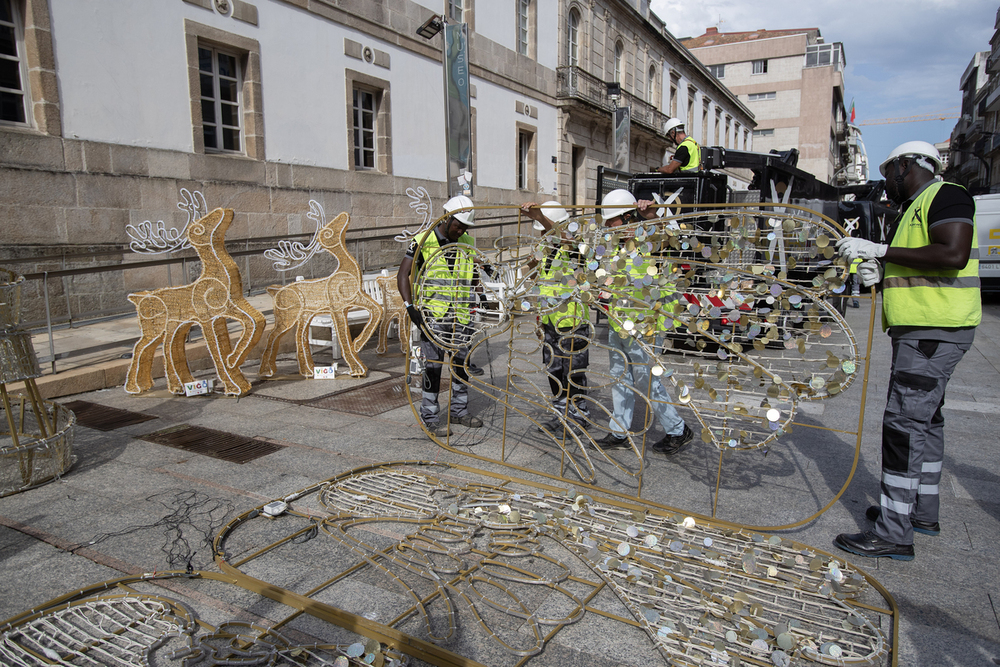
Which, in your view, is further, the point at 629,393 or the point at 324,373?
the point at 324,373

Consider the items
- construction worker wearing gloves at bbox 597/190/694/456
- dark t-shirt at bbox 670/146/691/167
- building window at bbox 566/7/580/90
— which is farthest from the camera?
building window at bbox 566/7/580/90

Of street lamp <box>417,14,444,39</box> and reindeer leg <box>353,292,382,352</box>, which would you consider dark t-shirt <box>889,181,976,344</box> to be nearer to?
reindeer leg <box>353,292,382,352</box>

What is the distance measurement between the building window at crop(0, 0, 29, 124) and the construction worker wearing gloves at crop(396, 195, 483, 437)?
6.24 metres

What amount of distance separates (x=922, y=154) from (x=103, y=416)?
5887 millimetres

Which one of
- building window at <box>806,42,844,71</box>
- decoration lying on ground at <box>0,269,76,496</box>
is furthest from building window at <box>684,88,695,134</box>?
decoration lying on ground at <box>0,269,76,496</box>

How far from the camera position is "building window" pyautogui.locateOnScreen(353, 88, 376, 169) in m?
12.8

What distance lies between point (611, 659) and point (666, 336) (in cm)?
173

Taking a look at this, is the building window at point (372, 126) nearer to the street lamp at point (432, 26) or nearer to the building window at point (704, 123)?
the street lamp at point (432, 26)

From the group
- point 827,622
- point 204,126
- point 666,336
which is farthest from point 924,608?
point 204,126

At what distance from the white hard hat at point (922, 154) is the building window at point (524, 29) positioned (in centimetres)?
A: 1609

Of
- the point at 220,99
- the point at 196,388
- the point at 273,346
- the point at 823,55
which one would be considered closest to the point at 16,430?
the point at 196,388

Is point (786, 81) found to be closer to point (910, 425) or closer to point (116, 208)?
point (116, 208)

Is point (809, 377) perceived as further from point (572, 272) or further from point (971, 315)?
point (572, 272)

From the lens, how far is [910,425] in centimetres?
296
